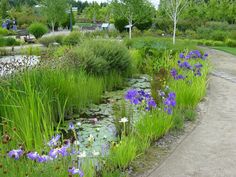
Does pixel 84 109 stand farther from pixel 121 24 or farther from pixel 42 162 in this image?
pixel 121 24

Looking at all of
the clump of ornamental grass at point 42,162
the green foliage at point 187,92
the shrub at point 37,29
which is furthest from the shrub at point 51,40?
the clump of ornamental grass at point 42,162

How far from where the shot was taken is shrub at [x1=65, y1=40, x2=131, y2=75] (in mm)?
7651

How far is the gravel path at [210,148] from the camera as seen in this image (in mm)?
3664

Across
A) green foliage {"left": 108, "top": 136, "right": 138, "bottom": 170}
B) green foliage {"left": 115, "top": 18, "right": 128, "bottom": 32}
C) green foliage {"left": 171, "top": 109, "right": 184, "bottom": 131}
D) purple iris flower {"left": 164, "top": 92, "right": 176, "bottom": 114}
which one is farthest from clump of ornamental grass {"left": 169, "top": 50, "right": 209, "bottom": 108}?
green foliage {"left": 115, "top": 18, "right": 128, "bottom": 32}

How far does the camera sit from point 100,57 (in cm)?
811

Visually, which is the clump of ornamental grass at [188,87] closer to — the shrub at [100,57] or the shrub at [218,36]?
the shrub at [100,57]

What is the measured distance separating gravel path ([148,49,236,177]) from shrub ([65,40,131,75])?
2549 millimetres

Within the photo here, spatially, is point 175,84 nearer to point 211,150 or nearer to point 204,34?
point 211,150

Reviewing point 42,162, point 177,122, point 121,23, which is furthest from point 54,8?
point 42,162

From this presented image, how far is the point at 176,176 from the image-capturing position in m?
3.53

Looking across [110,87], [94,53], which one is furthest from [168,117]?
[94,53]

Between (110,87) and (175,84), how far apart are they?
223 centimetres

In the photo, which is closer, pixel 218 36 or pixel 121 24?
pixel 218 36

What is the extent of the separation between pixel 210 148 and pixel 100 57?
4.37m
